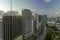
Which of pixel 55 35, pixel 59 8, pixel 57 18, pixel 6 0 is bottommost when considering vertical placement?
pixel 55 35

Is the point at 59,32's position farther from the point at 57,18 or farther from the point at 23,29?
the point at 23,29

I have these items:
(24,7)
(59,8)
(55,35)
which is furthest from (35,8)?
(55,35)

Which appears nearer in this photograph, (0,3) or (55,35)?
(55,35)

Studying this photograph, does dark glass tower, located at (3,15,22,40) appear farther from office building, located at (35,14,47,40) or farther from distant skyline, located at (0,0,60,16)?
office building, located at (35,14,47,40)

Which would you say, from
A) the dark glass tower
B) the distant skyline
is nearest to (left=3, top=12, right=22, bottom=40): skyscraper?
the dark glass tower

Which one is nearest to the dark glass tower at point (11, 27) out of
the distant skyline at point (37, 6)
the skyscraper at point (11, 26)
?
the skyscraper at point (11, 26)

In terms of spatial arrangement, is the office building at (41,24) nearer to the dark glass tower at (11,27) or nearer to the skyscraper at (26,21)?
the skyscraper at (26,21)
